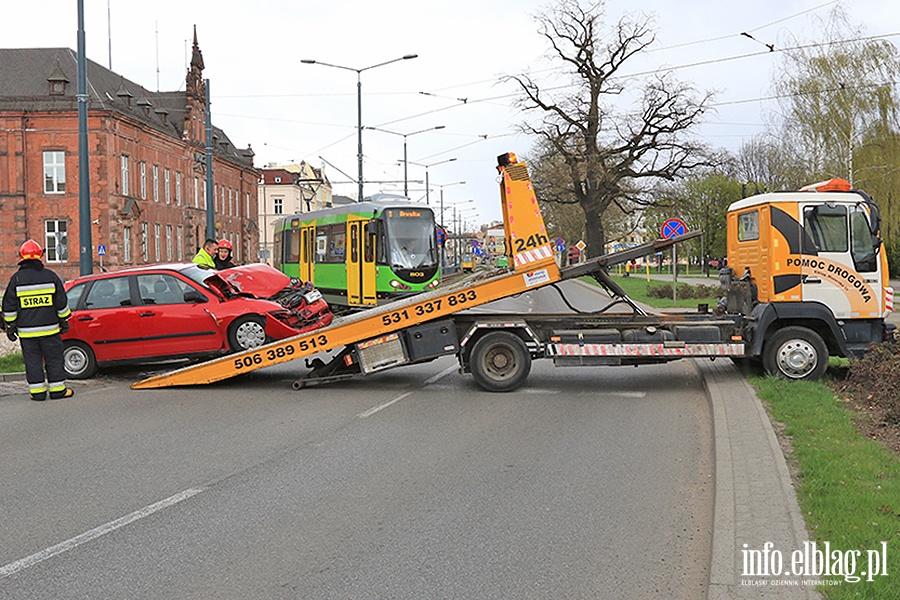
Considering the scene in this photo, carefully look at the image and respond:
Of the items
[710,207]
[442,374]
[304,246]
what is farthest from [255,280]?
[710,207]

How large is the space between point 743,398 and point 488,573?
6.44m

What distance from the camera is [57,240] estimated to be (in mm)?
53125

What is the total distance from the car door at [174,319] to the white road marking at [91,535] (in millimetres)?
6847

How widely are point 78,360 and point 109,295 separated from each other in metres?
1.04

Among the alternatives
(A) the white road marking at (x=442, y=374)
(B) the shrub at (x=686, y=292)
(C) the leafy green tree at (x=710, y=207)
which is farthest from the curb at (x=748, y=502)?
(C) the leafy green tree at (x=710, y=207)

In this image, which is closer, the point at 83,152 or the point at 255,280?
the point at 255,280

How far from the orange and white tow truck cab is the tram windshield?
16433mm

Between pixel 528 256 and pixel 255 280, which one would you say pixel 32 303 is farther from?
pixel 528 256

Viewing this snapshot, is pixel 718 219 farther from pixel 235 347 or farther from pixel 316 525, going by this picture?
pixel 316 525

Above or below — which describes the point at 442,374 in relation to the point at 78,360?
below

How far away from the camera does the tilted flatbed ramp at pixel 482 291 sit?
12.2 m

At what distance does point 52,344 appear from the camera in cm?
1220

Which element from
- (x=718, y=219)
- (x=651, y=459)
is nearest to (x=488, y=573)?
(x=651, y=459)

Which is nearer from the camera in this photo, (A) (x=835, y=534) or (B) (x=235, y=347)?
(A) (x=835, y=534)
